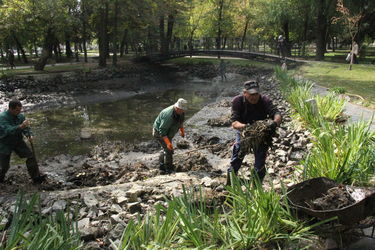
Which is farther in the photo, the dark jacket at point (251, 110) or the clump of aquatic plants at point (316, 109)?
the clump of aquatic plants at point (316, 109)

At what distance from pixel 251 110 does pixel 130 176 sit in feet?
11.7

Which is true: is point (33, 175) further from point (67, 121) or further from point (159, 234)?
point (67, 121)

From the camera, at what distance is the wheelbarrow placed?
10.7ft

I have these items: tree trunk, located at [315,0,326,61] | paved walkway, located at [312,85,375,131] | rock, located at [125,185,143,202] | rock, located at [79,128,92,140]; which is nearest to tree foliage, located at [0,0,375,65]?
tree trunk, located at [315,0,326,61]

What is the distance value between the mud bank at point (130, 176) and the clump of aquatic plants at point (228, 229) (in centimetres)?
37

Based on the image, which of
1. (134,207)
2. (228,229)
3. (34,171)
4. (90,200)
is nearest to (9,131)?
(34,171)

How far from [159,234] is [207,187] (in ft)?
7.75

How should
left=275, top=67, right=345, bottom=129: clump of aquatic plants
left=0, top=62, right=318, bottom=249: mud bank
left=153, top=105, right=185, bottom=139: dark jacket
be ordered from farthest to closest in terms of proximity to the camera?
left=275, top=67, right=345, bottom=129: clump of aquatic plants < left=153, top=105, right=185, bottom=139: dark jacket < left=0, top=62, right=318, bottom=249: mud bank

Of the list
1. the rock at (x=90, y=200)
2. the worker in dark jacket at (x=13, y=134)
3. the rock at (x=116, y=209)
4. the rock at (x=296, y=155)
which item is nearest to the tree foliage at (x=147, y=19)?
the rock at (x=296, y=155)

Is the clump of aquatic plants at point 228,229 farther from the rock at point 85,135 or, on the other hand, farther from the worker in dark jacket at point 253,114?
the rock at point 85,135

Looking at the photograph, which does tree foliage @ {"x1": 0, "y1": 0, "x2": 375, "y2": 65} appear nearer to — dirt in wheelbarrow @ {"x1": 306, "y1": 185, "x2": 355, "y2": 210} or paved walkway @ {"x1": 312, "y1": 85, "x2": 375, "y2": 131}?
paved walkway @ {"x1": 312, "y1": 85, "x2": 375, "y2": 131}

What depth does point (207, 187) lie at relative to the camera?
5520 mm

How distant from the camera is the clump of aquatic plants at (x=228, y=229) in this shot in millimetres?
3233

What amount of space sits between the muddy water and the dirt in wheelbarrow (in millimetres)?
8215
